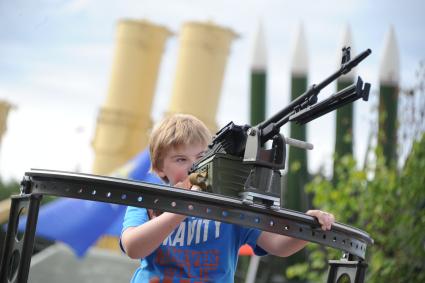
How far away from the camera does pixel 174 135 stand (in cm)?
225

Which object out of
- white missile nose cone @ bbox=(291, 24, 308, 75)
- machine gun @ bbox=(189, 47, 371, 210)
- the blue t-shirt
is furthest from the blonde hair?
white missile nose cone @ bbox=(291, 24, 308, 75)

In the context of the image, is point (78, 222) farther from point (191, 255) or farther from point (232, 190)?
point (232, 190)

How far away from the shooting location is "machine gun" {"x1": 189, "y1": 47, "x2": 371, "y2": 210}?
1713 mm

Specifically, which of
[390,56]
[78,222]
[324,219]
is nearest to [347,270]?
[324,219]

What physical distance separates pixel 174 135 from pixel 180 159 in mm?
71

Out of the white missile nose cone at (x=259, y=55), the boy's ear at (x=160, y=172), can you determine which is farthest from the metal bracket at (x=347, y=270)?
Answer: the white missile nose cone at (x=259, y=55)

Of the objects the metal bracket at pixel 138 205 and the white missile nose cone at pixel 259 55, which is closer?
the metal bracket at pixel 138 205

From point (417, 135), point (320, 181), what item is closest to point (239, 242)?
point (417, 135)

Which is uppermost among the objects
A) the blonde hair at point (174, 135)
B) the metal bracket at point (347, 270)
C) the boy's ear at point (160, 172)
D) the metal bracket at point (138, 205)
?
the blonde hair at point (174, 135)

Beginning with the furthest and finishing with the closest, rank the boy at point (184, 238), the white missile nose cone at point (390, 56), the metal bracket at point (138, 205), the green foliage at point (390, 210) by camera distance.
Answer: the white missile nose cone at point (390, 56) < the green foliage at point (390, 210) < the boy at point (184, 238) < the metal bracket at point (138, 205)

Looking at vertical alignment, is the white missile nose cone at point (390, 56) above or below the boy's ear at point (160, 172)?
above

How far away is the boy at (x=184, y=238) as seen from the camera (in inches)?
82.9

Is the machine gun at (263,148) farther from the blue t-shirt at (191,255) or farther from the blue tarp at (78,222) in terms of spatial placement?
the blue tarp at (78,222)

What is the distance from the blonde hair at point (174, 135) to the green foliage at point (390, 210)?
3.51 metres
